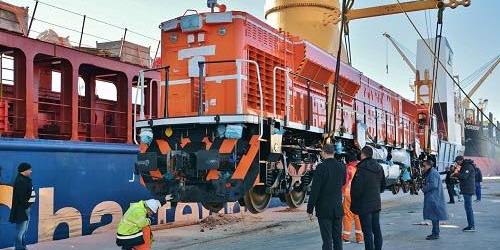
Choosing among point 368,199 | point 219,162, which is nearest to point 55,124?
point 219,162

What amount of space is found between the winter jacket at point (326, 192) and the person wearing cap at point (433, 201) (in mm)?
3022

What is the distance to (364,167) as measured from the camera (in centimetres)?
695

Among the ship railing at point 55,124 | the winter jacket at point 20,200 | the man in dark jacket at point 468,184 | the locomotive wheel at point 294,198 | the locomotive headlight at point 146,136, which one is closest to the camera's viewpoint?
the winter jacket at point 20,200

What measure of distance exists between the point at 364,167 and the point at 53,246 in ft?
18.5

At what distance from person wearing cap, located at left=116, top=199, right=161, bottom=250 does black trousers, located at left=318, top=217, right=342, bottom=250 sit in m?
1.95

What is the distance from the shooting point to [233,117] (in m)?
8.16

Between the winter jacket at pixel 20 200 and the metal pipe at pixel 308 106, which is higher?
the metal pipe at pixel 308 106

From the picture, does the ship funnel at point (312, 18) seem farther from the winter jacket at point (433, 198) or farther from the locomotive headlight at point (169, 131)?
the locomotive headlight at point (169, 131)

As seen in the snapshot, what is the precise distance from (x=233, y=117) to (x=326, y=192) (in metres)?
2.44

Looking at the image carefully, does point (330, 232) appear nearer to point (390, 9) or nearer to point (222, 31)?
point (222, 31)

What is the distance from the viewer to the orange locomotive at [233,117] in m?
8.28

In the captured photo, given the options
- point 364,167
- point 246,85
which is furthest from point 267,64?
point 364,167

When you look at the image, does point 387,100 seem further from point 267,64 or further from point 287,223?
point 267,64

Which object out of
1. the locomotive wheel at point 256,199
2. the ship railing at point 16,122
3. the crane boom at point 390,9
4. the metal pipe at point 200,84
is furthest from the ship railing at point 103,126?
the crane boom at point 390,9
